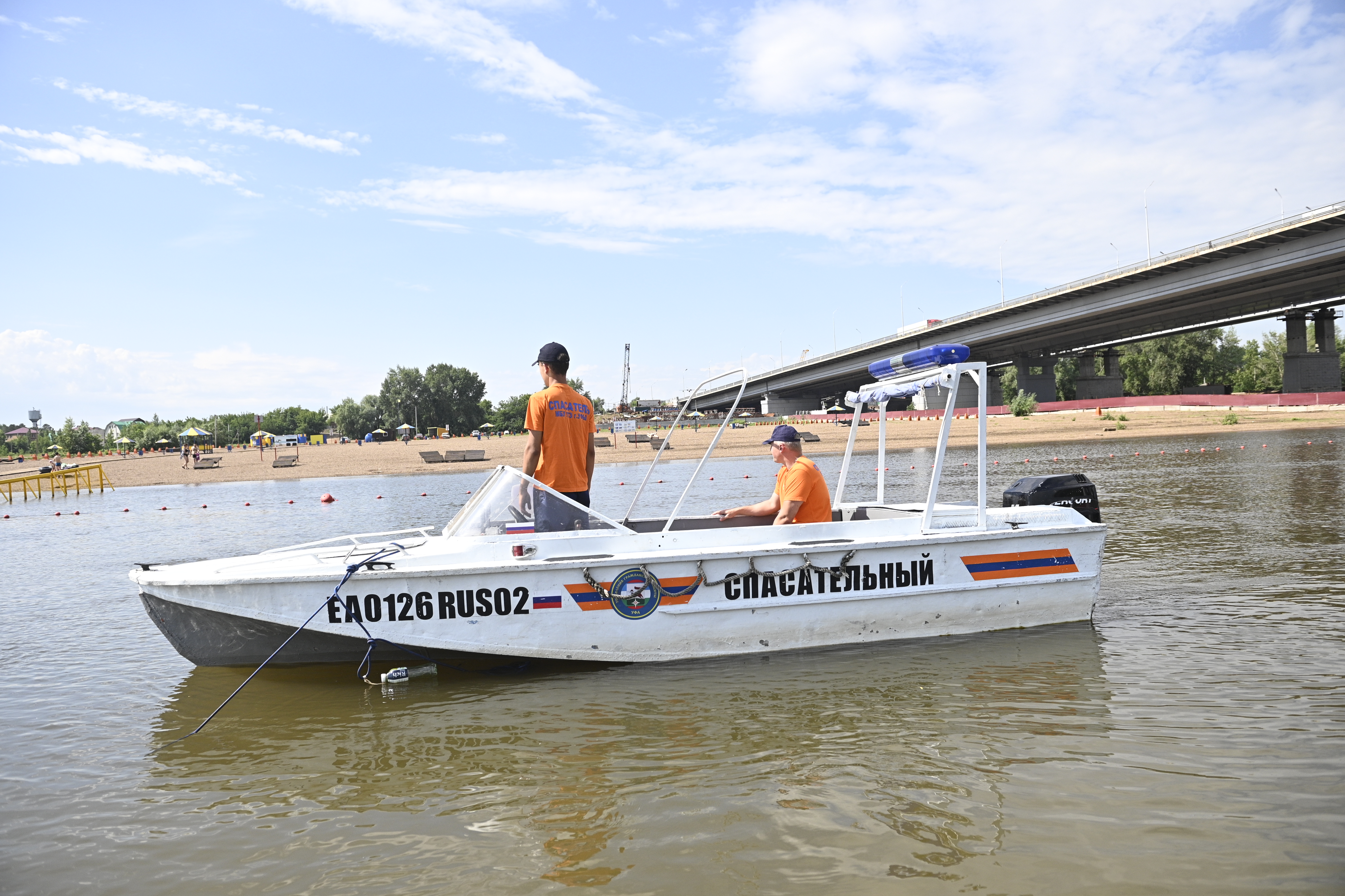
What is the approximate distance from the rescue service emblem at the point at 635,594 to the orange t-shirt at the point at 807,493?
1349 millimetres

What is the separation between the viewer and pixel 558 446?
235 inches

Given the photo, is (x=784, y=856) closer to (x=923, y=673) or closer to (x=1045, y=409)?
(x=923, y=673)

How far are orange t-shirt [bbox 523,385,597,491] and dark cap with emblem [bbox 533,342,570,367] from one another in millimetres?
210

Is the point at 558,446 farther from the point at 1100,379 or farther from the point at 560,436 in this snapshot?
the point at 1100,379

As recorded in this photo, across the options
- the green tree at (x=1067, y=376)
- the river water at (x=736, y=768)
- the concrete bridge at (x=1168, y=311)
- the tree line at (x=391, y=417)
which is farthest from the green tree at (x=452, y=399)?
the river water at (x=736, y=768)

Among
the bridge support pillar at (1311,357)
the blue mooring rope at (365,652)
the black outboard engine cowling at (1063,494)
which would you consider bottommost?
the blue mooring rope at (365,652)

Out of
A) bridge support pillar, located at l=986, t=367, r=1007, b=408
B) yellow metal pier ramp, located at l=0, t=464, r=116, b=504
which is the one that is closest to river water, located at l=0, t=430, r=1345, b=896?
yellow metal pier ramp, located at l=0, t=464, r=116, b=504

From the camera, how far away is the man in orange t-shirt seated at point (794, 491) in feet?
20.5

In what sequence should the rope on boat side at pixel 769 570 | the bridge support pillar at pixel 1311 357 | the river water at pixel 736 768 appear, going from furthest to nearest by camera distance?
the bridge support pillar at pixel 1311 357
the rope on boat side at pixel 769 570
the river water at pixel 736 768

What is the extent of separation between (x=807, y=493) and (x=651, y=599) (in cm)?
156

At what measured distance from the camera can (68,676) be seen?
645 centimetres

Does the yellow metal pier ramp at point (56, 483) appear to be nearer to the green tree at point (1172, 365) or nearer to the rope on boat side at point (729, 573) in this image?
the rope on boat side at point (729, 573)

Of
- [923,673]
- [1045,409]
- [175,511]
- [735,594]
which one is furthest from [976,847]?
[1045,409]

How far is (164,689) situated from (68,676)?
1.09 meters
